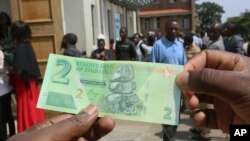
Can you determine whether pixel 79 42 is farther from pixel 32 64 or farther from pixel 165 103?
pixel 165 103

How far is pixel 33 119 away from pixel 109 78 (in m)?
2.85

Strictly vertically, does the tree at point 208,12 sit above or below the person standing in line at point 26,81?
above

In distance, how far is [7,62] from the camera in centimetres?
410

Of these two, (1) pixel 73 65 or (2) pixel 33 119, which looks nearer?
(1) pixel 73 65

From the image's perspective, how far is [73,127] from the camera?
1.39 metres

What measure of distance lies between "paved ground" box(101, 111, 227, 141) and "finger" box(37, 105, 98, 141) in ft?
11.8

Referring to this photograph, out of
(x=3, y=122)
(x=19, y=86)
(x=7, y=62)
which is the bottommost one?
(x=3, y=122)

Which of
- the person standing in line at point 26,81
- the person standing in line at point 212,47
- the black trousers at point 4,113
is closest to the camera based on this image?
A: the person standing in line at point 26,81

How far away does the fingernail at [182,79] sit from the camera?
4.48 feet

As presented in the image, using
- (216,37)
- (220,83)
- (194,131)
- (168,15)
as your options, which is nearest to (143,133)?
(194,131)

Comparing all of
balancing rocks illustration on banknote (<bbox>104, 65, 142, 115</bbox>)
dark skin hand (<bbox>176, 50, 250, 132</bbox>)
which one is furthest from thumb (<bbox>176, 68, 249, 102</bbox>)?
balancing rocks illustration on banknote (<bbox>104, 65, 142, 115</bbox>)

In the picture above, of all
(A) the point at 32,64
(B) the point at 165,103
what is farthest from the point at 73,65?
(A) the point at 32,64

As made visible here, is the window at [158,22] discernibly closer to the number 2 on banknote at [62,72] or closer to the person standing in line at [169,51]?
the person standing in line at [169,51]

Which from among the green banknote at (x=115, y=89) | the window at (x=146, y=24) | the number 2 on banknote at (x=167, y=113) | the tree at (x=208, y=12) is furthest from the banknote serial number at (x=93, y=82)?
the tree at (x=208, y=12)
